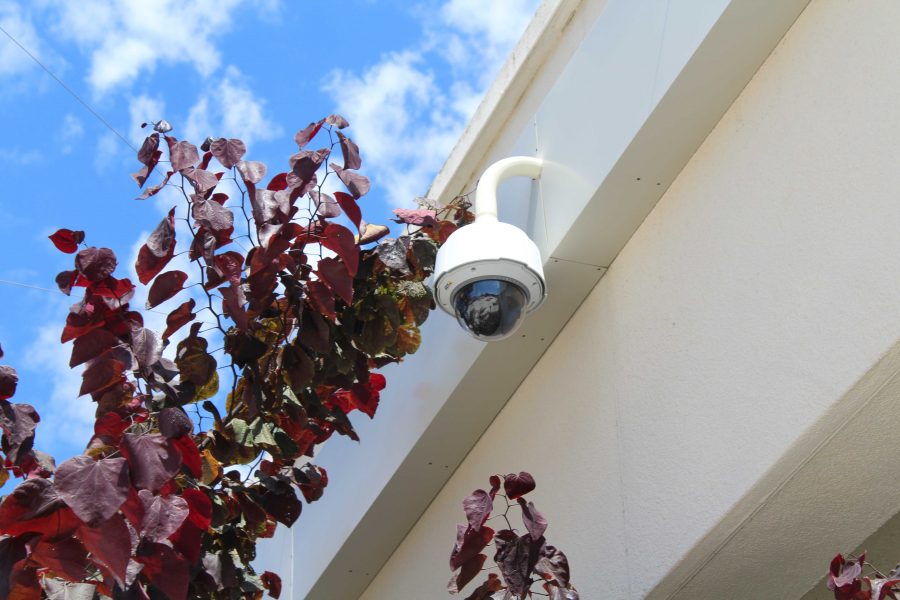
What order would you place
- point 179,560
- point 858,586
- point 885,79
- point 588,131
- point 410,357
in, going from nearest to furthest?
point 858,586
point 179,560
point 885,79
point 588,131
point 410,357

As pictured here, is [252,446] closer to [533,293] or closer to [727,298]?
[533,293]

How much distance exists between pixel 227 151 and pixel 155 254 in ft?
0.81

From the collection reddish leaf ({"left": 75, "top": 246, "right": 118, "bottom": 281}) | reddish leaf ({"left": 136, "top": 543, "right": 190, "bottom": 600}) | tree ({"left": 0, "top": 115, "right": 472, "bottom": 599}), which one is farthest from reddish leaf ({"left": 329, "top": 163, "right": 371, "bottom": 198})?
reddish leaf ({"left": 136, "top": 543, "right": 190, "bottom": 600})

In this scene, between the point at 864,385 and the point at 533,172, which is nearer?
the point at 864,385

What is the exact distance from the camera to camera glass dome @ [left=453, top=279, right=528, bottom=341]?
82.2 inches

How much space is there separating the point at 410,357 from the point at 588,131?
87 cm

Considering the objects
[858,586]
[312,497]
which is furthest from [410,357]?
[858,586]

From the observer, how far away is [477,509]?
1.74 meters

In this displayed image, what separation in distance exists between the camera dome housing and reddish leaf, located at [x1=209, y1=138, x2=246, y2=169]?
1.37 ft

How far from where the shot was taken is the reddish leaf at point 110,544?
1.43 meters

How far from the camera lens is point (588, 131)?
231 cm

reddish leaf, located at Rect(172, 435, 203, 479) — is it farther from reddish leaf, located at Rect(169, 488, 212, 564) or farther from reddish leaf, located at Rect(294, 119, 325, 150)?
reddish leaf, located at Rect(294, 119, 325, 150)

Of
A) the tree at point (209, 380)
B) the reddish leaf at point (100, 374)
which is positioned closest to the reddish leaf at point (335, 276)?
the tree at point (209, 380)

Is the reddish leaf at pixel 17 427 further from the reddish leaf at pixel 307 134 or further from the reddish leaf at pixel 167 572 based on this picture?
the reddish leaf at pixel 307 134
